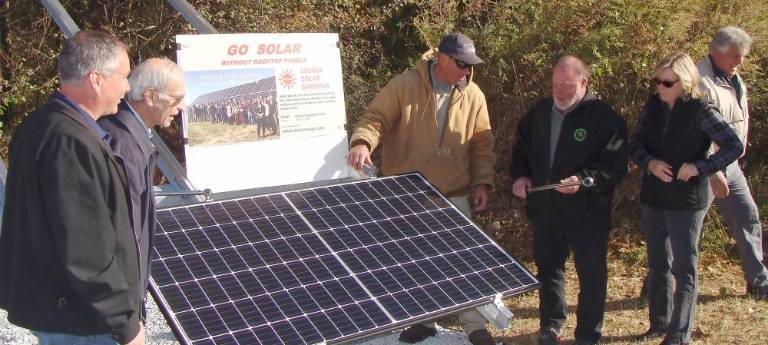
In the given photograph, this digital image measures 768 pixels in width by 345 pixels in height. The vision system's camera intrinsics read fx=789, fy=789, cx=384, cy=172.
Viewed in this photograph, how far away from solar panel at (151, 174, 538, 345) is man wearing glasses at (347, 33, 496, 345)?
61cm

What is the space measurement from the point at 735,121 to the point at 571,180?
66.5 inches

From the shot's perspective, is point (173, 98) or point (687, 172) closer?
point (173, 98)

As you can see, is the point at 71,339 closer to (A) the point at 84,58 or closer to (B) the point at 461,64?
(A) the point at 84,58

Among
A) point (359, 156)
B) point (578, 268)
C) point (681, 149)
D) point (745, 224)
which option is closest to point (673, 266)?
point (578, 268)

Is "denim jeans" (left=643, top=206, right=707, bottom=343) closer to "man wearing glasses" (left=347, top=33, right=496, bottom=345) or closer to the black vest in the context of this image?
the black vest

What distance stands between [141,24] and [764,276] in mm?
6734

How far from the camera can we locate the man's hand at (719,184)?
5391 mm

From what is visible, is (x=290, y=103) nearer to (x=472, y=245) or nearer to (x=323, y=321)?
(x=472, y=245)

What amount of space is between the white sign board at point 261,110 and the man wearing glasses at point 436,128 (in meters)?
0.31

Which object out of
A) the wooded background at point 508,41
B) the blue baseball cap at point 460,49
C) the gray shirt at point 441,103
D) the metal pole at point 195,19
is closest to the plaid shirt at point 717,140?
the blue baseball cap at point 460,49

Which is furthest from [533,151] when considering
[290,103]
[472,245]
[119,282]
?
[119,282]

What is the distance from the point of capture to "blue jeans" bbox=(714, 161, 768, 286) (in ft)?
20.9

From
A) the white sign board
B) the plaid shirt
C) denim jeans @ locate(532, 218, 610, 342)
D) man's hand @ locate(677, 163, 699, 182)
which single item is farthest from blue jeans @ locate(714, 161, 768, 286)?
the white sign board

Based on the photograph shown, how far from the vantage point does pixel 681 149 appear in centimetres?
509
